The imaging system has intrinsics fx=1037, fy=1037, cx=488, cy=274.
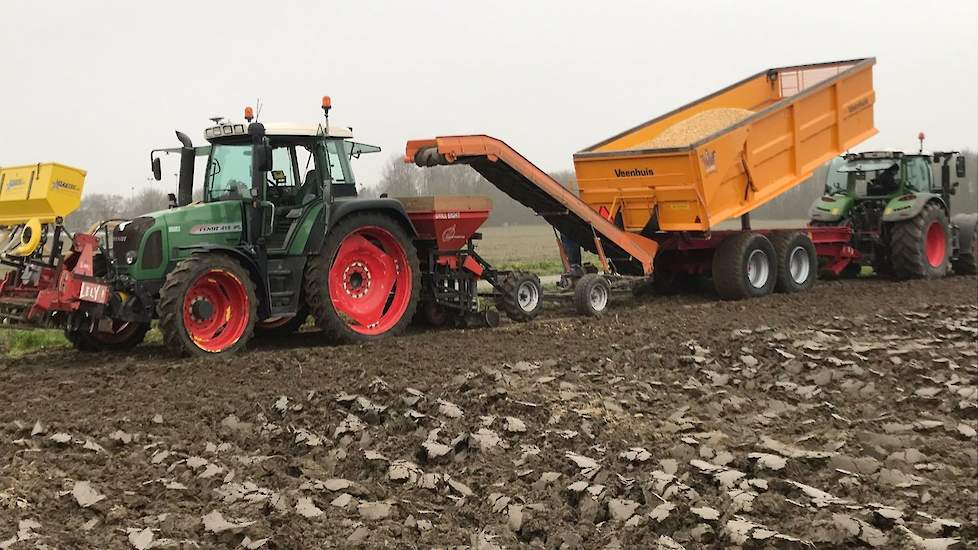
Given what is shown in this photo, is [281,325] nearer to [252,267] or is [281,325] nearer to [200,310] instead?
[252,267]

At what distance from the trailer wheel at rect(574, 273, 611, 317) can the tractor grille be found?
191 inches

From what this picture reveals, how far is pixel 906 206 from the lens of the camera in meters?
15.2

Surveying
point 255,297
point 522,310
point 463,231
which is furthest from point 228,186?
point 522,310

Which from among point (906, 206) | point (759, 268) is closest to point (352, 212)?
point (759, 268)

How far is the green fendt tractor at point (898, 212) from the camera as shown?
599 inches

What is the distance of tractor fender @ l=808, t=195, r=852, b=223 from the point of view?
1566 centimetres

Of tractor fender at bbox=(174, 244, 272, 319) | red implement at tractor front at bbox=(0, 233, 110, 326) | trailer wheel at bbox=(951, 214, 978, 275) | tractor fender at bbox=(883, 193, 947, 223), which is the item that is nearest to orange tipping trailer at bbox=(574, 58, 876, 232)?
tractor fender at bbox=(883, 193, 947, 223)

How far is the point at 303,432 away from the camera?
6.57m

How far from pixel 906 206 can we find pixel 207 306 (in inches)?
419

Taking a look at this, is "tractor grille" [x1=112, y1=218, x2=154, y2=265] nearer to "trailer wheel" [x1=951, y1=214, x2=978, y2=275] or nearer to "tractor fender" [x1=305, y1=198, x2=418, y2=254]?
"tractor fender" [x1=305, y1=198, x2=418, y2=254]

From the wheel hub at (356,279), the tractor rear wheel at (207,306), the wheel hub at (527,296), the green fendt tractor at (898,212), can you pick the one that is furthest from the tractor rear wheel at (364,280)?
the green fendt tractor at (898,212)

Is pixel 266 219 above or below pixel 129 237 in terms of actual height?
above

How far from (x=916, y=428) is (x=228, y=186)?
6.22 metres

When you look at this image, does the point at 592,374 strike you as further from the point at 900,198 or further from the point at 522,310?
the point at 900,198
